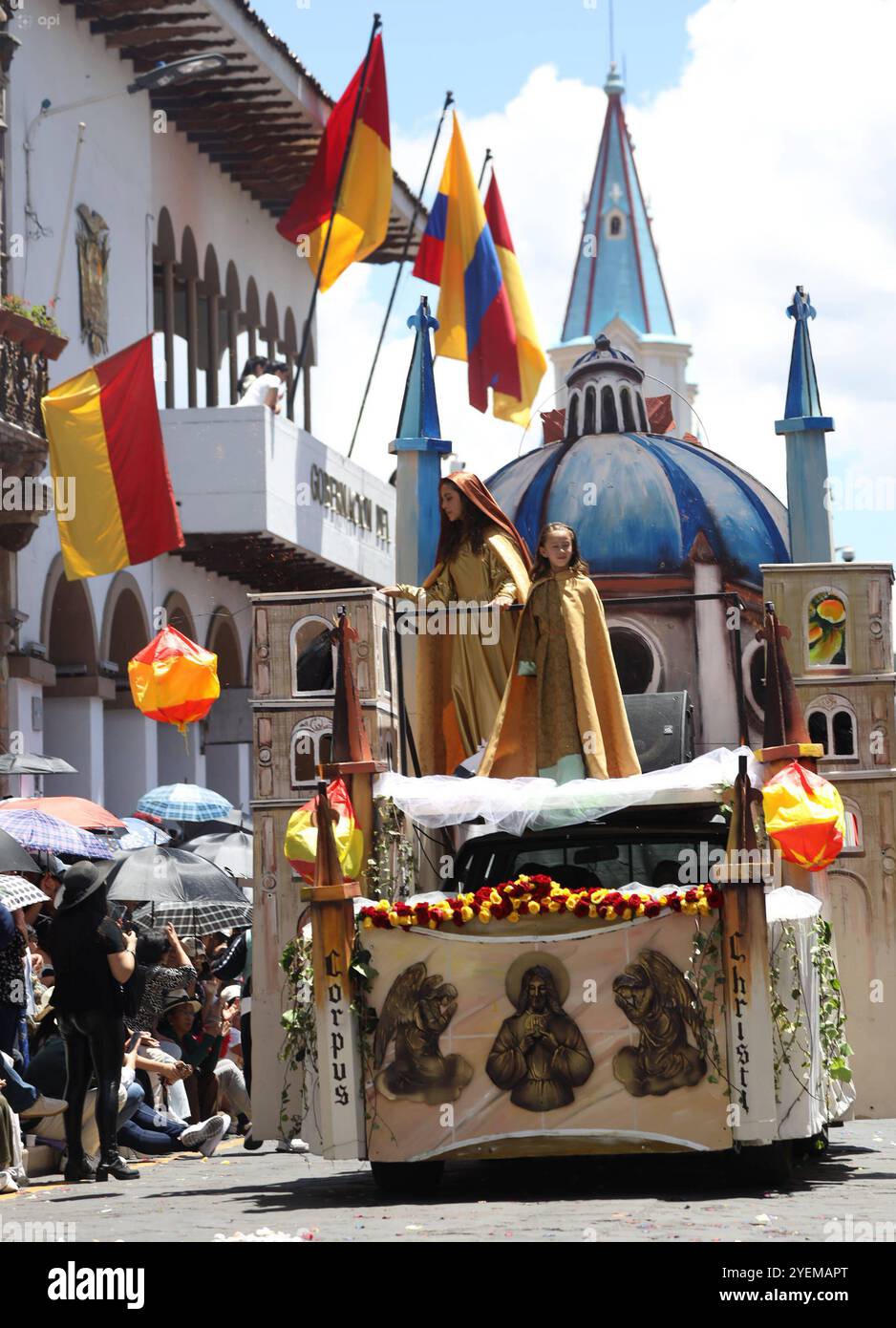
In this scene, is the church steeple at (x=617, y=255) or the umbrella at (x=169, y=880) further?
the church steeple at (x=617, y=255)

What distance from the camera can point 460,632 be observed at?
13992mm

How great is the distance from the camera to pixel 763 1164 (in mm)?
11625

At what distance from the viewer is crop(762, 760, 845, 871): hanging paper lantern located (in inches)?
479

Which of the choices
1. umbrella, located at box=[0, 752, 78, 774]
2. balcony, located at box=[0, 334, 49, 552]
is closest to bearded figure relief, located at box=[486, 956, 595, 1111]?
umbrella, located at box=[0, 752, 78, 774]

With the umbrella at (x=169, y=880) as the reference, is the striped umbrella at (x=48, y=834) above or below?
above

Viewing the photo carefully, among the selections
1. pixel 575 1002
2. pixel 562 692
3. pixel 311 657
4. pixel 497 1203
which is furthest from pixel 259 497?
pixel 497 1203

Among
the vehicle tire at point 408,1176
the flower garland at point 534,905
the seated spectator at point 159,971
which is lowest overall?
the vehicle tire at point 408,1176

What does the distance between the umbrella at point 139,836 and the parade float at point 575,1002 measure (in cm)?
776

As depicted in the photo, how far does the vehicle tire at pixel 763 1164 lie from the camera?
11.6 m

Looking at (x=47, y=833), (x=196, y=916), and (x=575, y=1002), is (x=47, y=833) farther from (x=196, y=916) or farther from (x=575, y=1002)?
(x=575, y=1002)

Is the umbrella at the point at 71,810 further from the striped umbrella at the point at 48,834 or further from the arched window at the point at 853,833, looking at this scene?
the arched window at the point at 853,833

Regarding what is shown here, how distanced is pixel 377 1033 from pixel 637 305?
60884 mm

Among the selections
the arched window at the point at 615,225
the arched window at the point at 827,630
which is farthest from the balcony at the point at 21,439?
the arched window at the point at 615,225

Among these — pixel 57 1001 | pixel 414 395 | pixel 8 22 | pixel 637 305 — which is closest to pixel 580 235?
pixel 637 305
